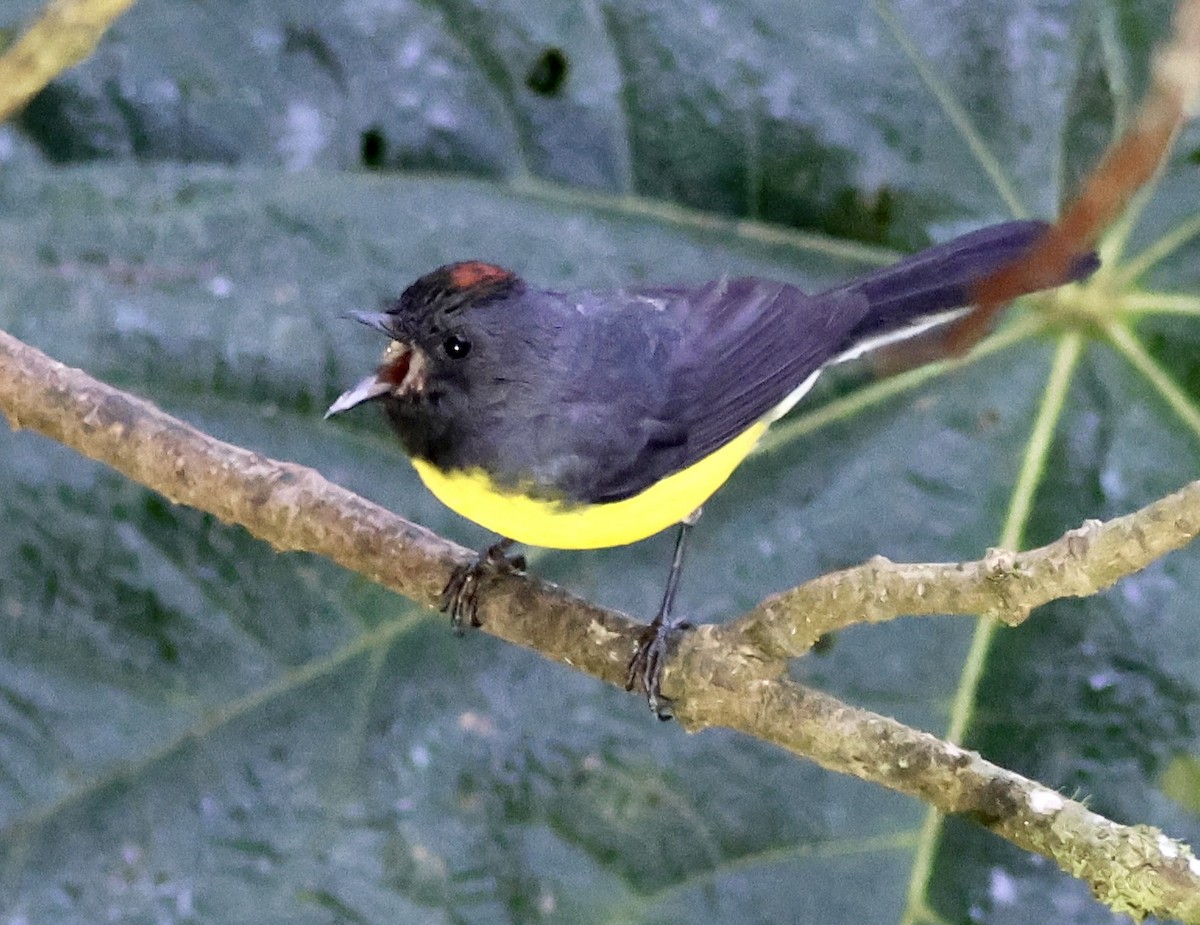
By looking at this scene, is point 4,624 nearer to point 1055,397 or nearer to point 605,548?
point 605,548

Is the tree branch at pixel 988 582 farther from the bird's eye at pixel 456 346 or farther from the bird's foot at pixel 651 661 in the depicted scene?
the bird's eye at pixel 456 346

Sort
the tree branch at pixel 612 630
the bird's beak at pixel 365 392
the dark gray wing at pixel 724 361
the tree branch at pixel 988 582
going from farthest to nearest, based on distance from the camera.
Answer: the dark gray wing at pixel 724 361 < the bird's beak at pixel 365 392 < the tree branch at pixel 612 630 < the tree branch at pixel 988 582

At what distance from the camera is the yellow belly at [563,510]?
1466mm

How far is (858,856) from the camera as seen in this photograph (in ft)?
5.43

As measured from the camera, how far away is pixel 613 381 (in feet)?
5.38

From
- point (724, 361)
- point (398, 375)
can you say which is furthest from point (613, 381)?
point (398, 375)

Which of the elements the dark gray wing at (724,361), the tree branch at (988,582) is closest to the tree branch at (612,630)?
the tree branch at (988,582)

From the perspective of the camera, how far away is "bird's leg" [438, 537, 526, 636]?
1.50m

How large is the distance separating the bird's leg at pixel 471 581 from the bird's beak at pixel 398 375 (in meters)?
0.21

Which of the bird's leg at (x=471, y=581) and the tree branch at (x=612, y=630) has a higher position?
the bird's leg at (x=471, y=581)

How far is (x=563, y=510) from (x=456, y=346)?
222 mm

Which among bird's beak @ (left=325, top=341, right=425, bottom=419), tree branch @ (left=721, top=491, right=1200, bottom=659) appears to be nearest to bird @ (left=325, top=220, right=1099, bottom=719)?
bird's beak @ (left=325, top=341, right=425, bottom=419)

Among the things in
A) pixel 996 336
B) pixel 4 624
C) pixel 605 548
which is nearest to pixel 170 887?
pixel 4 624

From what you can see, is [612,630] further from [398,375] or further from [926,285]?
[926,285]
